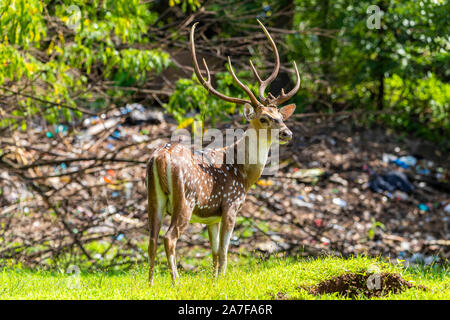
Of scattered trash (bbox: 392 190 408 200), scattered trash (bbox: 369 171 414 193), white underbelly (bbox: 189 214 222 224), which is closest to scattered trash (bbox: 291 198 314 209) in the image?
scattered trash (bbox: 369 171 414 193)

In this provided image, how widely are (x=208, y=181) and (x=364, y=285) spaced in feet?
5.86

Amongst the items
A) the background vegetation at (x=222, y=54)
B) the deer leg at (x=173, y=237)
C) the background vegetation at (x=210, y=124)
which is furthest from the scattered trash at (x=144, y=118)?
the deer leg at (x=173, y=237)

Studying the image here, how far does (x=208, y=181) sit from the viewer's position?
6.17 metres

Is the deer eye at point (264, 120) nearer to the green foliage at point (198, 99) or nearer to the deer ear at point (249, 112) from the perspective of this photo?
the deer ear at point (249, 112)

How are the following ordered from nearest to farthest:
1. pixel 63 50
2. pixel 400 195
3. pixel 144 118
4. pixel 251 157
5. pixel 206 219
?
pixel 206 219
pixel 251 157
pixel 63 50
pixel 400 195
pixel 144 118

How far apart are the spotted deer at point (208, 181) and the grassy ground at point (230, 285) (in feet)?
0.92

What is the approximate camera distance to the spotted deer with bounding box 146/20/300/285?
18.7 ft

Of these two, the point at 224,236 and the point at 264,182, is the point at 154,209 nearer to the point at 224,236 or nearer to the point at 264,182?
the point at 224,236

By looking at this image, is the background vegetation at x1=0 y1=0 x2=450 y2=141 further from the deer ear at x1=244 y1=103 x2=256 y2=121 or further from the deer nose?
the deer nose

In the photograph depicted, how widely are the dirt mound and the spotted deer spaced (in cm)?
104

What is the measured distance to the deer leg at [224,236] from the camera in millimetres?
6156

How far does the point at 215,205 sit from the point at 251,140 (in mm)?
804

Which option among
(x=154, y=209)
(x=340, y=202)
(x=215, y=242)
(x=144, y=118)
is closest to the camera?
(x=154, y=209)

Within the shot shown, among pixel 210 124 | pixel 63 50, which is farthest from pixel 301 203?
pixel 63 50
